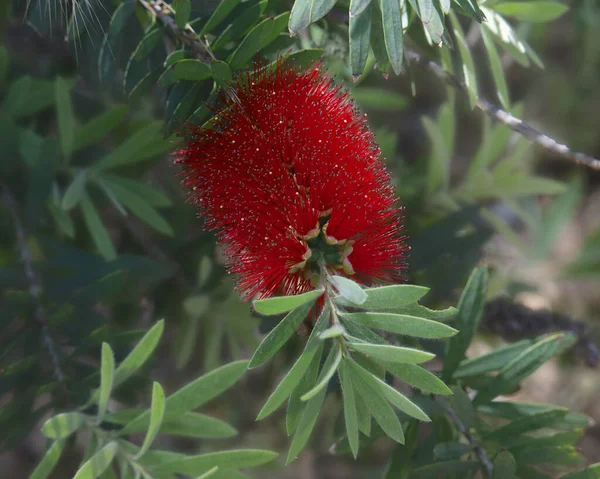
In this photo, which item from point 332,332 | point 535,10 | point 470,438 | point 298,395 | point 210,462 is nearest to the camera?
point 332,332

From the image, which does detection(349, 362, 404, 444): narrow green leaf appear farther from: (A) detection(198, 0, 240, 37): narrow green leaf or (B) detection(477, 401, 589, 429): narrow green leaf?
(A) detection(198, 0, 240, 37): narrow green leaf

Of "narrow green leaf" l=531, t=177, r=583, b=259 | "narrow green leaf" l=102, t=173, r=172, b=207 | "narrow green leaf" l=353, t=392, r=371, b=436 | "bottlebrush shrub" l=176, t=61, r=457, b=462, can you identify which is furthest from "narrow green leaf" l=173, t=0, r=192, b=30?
"narrow green leaf" l=531, t=177, r=583, b=259

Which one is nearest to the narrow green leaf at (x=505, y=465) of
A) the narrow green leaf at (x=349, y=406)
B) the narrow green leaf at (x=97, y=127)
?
the narrow green leaf at (x=349, y=406)

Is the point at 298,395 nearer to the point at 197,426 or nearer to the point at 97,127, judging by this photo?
the point at 197,426

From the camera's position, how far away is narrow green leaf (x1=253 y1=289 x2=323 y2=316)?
80cm

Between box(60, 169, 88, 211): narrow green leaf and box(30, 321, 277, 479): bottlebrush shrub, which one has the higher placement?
box(60, 169, 88, 211): narrow green leaf

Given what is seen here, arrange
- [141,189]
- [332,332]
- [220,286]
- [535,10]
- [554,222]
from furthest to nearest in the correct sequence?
[554,222] < [220,286] < [141,189] < [535,10] < [332,332]

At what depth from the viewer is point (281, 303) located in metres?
0.82

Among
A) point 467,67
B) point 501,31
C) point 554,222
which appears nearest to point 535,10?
point 501,31

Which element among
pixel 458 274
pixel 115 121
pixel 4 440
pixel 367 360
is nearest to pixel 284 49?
pixel 115 121

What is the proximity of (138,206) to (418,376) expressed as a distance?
2.59 ft

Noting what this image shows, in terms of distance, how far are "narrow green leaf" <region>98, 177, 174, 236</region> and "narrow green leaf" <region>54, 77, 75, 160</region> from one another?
107 mm

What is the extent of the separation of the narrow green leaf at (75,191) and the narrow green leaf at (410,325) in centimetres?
75

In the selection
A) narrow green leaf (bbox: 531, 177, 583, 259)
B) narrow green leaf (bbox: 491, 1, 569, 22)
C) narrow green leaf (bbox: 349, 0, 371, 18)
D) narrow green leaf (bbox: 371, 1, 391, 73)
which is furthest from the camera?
narrow green leaf (bbox: 531, 177, 583, 259)
